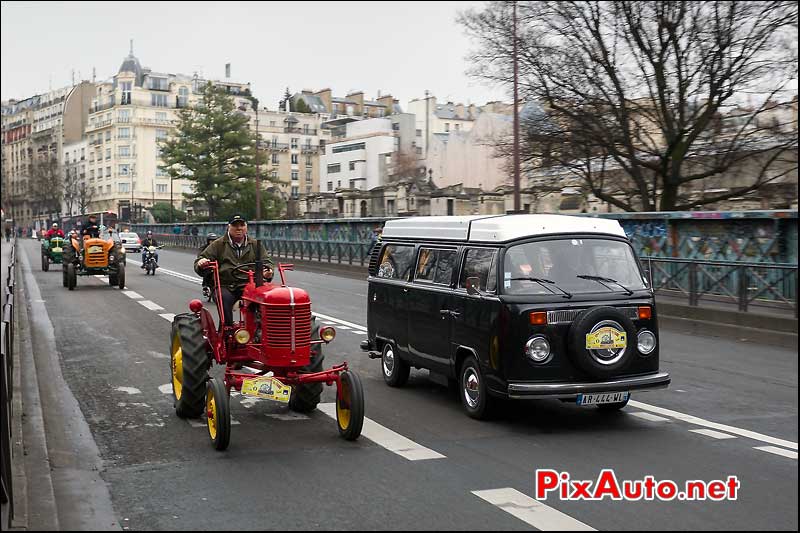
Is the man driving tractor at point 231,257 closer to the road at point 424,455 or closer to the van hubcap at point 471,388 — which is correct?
the road at point 424,455

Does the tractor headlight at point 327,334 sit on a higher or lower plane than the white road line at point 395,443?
higher

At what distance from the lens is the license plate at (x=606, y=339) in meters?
9.17

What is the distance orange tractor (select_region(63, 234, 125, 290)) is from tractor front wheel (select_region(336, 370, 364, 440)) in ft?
70.3

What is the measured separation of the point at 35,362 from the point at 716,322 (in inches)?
457

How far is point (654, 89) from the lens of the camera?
34.7 meters

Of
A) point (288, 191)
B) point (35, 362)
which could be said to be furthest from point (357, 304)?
point (288, 191)

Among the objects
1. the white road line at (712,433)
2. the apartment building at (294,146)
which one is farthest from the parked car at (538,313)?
the apartment building at (294,146)

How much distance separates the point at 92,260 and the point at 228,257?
2011cm

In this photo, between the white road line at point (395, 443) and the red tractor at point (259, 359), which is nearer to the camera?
the white road line at point (395, 443)

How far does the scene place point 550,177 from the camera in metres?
37.7

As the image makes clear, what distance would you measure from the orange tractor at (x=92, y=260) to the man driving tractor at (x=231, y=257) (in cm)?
1931

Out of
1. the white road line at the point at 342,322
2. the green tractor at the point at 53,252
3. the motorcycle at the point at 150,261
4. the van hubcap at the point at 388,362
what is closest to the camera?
the van hubcap at the point at 388,362

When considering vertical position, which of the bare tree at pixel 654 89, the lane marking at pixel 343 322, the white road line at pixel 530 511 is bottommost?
the white road line at pixel 530 511

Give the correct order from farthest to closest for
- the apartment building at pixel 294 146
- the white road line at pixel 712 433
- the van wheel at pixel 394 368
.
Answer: the apartment building at pixel 294 146 → the van wheel at pixel 394 368 → the white road line at pixel 712 433
